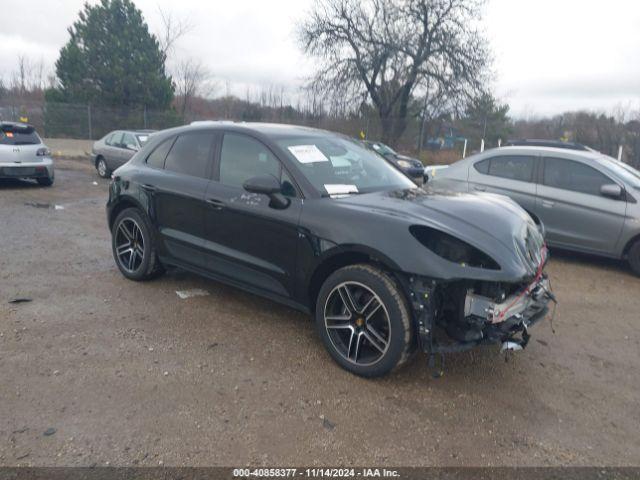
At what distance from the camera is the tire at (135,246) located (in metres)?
5.10

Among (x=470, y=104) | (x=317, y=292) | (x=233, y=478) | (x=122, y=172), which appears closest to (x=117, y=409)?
(x=233, y=478)

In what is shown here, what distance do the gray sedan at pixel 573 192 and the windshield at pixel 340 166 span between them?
6.95ft

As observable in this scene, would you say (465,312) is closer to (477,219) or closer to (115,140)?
(477,219)

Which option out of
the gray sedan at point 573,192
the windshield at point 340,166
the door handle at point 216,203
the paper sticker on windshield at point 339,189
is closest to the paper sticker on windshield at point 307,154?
the windshield at point 340,166

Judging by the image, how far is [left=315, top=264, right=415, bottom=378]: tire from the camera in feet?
10.7

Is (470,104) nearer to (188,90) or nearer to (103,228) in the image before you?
(103,228)

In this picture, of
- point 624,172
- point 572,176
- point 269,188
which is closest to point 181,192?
point 269,188

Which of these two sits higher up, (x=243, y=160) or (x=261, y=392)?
(x=243, y=160)

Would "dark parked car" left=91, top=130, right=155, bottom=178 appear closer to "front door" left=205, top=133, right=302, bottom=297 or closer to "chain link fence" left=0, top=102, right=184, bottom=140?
"front door" left=205, top=133, right=302, bottom=297

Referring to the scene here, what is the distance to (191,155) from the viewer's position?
4.79 m

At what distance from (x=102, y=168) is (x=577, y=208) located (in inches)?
530

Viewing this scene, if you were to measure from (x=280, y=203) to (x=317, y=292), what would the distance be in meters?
0.74

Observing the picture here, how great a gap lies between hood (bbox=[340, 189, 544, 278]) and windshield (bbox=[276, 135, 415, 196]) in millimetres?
210

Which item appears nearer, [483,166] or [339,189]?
[339,189]
